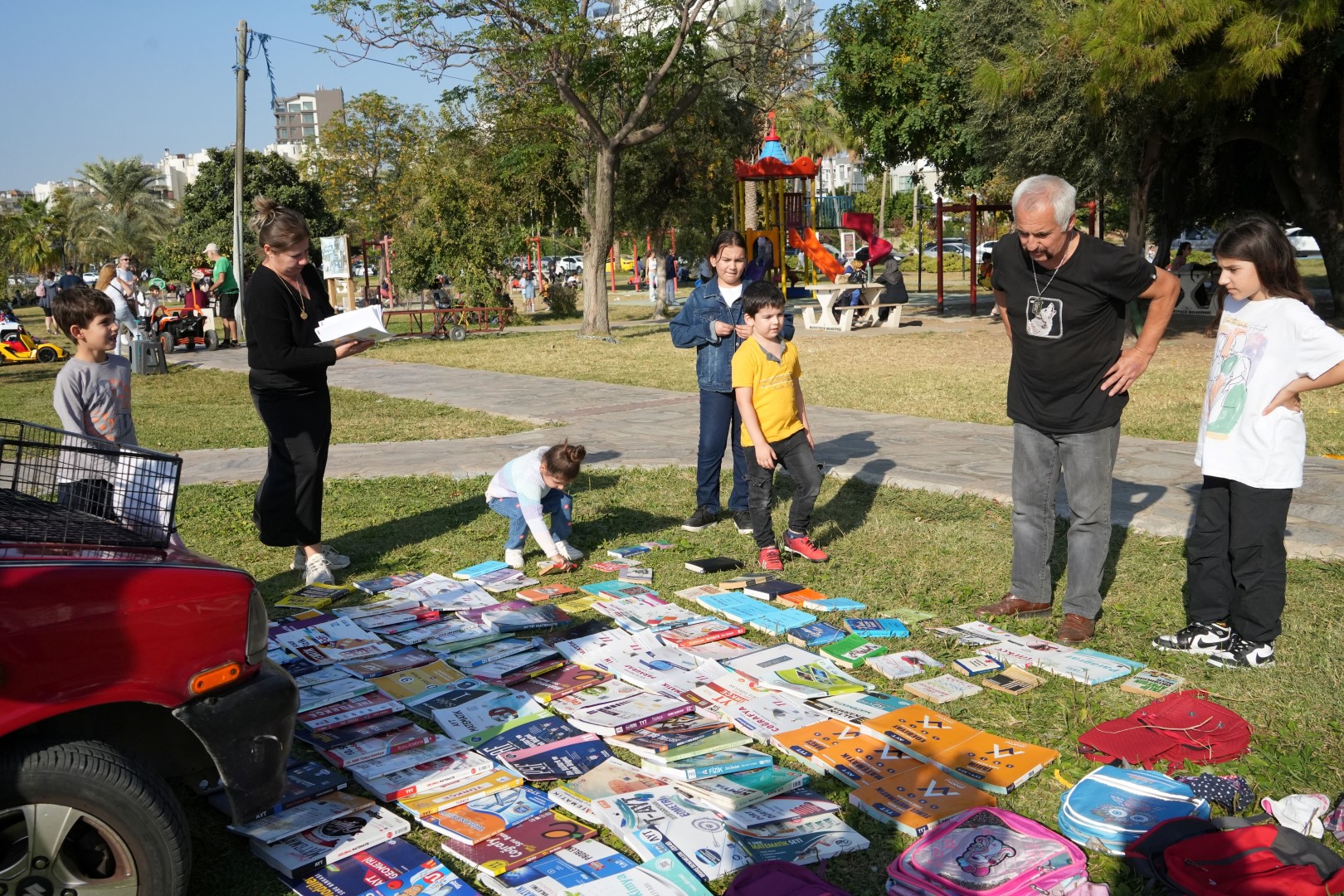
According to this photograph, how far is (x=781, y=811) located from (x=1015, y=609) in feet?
7.57

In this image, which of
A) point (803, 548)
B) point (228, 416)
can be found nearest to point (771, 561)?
point (803, 548)

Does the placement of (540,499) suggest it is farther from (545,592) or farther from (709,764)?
(709,764)

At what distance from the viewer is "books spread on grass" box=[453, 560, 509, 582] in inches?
236

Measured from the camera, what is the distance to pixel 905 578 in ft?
19.2

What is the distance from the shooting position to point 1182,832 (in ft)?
10.3

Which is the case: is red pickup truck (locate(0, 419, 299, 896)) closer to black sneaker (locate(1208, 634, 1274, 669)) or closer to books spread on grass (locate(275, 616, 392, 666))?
books spread on grass (locate(275, 616, 392, 666))

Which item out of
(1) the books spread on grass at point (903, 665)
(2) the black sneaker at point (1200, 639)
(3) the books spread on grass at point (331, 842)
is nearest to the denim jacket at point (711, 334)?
(1) the books spread on grass at point (903, 665)

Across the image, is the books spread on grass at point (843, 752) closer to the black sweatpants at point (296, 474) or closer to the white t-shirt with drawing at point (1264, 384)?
the white t-shirt with drawing at point (1264, 384)

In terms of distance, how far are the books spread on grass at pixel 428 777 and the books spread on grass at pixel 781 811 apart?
0.92 meters

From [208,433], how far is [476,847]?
9.11 meters

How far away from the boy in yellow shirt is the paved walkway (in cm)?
169

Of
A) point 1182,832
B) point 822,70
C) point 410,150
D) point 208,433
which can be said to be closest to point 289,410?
point 1182,832

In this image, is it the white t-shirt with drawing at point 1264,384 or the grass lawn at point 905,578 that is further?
the white t-shirt with drawing at point 1264,384

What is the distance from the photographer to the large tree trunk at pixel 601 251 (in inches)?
852
